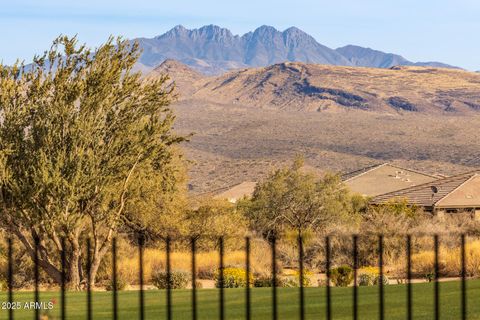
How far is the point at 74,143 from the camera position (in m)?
26.7

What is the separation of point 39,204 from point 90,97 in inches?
141

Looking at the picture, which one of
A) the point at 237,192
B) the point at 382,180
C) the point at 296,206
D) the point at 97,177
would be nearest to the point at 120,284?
the point at 97,177

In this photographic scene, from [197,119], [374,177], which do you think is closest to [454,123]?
[197,119]

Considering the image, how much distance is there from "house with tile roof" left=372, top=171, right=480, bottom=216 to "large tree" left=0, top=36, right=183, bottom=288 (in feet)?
69.5

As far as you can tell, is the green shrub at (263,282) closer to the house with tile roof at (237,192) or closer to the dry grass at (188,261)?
the dry grass at (188,261)

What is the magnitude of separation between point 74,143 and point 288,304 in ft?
53.6

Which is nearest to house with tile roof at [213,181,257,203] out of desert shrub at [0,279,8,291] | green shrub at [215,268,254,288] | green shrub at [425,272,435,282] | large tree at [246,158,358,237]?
large tree at [246,158,358,237]

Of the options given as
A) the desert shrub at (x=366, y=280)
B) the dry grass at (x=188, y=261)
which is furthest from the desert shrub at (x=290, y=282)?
the dry grass at (x=188, y=261)

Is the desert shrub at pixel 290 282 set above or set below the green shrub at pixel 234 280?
below

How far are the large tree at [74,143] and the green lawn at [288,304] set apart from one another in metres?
13.2

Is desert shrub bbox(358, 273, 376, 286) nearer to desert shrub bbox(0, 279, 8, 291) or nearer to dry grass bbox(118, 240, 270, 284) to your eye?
dry grass bbox(118, 240, 270, 284)

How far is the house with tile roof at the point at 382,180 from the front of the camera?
→ 6310 centimetres

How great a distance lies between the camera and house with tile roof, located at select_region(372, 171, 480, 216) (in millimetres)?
45656

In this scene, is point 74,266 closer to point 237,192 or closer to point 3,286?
point 3,286
